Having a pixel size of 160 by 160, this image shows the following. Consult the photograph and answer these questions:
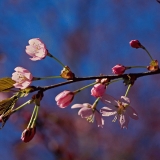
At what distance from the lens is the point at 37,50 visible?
1000 millimetres

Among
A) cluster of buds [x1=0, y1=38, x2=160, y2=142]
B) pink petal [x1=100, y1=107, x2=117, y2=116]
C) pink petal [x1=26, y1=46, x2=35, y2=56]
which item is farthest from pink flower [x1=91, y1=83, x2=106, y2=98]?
pink petal [x1=26, y1=46, x2=35, y2=56]

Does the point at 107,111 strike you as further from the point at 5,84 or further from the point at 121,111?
the point at 5,84

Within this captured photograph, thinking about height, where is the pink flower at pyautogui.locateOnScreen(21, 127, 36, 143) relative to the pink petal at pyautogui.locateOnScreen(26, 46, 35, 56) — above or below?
below

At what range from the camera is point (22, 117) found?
3.40 meters

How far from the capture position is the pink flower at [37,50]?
980mm

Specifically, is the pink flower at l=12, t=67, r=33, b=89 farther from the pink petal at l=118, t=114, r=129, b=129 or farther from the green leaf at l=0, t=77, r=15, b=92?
the pink petal at l=118, t=114, r=129, b=129

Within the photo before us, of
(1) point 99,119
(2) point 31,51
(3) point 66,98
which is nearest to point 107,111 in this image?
(1) point 99,119

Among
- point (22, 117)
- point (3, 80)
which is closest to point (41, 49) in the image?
point (3, 80)

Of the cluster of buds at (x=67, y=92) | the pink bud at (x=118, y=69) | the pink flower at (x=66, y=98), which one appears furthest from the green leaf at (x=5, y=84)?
the pink bud at (x=118, y=69)

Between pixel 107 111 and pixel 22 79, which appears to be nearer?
pixel 22 79

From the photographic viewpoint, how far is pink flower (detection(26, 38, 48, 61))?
98cm

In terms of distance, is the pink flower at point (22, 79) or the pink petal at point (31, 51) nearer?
the pink flower at point (22, 79)

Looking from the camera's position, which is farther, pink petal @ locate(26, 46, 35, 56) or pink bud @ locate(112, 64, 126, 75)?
pink petal @ locate(26, 46, 35, 56)

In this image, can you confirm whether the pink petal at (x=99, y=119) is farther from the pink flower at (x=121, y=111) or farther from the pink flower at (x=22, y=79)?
the pink flower at (x=22, y=79)
